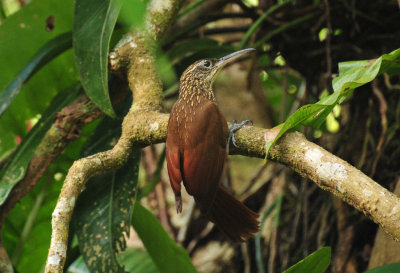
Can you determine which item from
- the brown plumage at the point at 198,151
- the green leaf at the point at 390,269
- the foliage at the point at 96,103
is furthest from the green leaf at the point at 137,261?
the green leaf at the point at 390,269

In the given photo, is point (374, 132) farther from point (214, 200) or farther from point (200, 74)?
point (214, 200)

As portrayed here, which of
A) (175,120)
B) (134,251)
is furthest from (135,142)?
(134,251)

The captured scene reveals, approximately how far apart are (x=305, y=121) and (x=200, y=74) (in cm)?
96

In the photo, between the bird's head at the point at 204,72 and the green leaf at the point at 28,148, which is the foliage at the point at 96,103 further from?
the bird's head at the point at 204,72

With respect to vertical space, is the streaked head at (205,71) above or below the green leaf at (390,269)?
above

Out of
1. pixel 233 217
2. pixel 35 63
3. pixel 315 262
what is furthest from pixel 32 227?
pixel 315 262

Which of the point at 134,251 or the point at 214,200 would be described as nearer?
the point at 214,200

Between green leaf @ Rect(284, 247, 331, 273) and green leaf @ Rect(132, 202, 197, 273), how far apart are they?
53 centimetres

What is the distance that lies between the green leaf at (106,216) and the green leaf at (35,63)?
554mm

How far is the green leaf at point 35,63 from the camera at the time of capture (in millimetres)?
2139

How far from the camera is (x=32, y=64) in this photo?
7.18 feet

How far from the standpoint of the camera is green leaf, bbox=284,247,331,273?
4.57 ft

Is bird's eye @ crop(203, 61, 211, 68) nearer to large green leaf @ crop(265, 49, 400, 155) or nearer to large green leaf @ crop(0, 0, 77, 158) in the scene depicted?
large green leaf @ crop(0, 0, 77, 158)

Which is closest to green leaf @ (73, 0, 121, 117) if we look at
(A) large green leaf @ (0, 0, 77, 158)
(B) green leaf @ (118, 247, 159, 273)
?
(A) large green leaf @ (0, 0, 77, 158)
